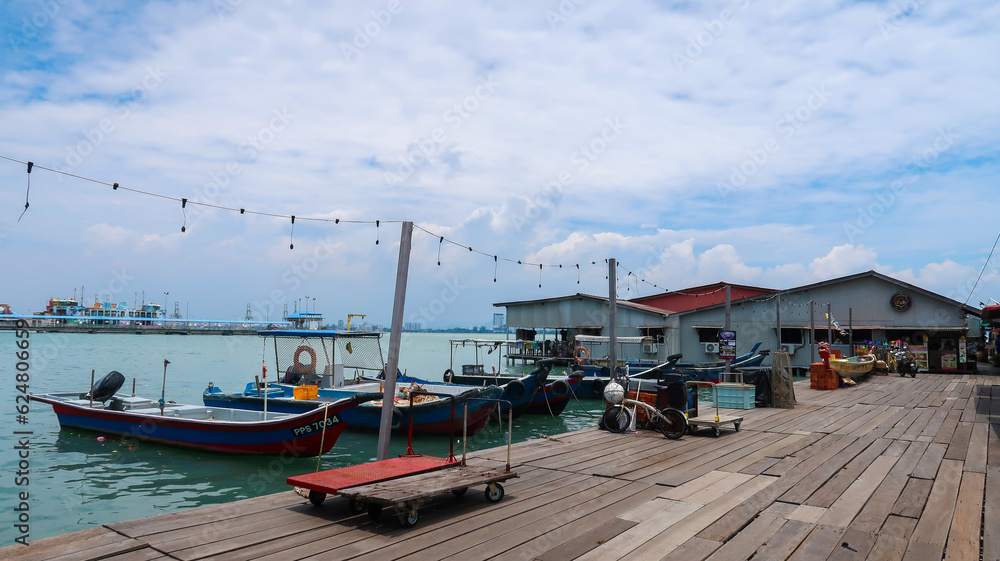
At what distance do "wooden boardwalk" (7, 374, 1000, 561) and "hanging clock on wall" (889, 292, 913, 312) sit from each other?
2601 cm

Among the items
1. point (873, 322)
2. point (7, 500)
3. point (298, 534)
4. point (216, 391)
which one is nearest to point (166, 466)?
point (7, 500)

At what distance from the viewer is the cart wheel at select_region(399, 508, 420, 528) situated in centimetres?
483

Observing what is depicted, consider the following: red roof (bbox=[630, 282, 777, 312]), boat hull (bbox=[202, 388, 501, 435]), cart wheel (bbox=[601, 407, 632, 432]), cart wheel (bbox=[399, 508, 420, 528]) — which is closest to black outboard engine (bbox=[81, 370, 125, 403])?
boat hull (bbox=[202, 388, 501, 435])

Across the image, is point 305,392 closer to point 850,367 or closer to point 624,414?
point 624,414

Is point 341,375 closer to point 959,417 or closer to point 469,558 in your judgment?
point 469,558

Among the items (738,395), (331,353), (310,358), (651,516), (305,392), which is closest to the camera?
(651,516)

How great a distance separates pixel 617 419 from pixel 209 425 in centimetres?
829

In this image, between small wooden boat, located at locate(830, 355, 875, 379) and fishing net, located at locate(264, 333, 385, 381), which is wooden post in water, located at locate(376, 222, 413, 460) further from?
small wooden boat, located at locate(830, 355, 875, 379)

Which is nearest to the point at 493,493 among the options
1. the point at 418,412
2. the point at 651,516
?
the point at 651,516

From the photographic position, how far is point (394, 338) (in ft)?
23.9

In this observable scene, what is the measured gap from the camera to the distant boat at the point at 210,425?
11.7 m

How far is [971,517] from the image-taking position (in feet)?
17.4

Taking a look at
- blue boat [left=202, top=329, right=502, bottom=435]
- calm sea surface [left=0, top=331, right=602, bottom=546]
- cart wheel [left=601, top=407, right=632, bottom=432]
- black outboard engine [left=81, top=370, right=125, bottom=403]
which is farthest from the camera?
blue boat [left=202, top=329, right=502, bottom=435]

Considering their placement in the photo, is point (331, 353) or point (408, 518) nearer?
point (408, 518)
